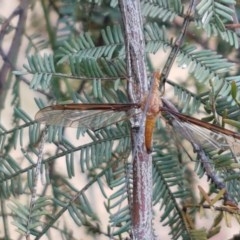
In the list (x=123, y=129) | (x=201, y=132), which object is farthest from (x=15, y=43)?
(x=201, y=132)

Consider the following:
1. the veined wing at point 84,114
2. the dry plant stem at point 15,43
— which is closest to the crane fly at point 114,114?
the veined wing at point 84,114

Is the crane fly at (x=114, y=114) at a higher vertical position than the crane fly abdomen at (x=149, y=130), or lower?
higher

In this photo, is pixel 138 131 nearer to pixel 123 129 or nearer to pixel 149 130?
pixel 149 130

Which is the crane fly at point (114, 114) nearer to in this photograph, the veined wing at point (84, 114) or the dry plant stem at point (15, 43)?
the veined wing at point (84, 114)

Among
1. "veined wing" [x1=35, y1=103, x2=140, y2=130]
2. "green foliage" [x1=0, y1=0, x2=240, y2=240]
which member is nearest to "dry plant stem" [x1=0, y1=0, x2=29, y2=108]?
"green foliage" [x1=0, y1=0, x2=240, y2=240]

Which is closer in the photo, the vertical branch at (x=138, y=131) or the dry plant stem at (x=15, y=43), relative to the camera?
the vertical branch at (x=138, y=131)

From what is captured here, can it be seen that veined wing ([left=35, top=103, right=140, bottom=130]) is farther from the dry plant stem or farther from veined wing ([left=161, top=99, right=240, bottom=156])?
the dry plant stem
